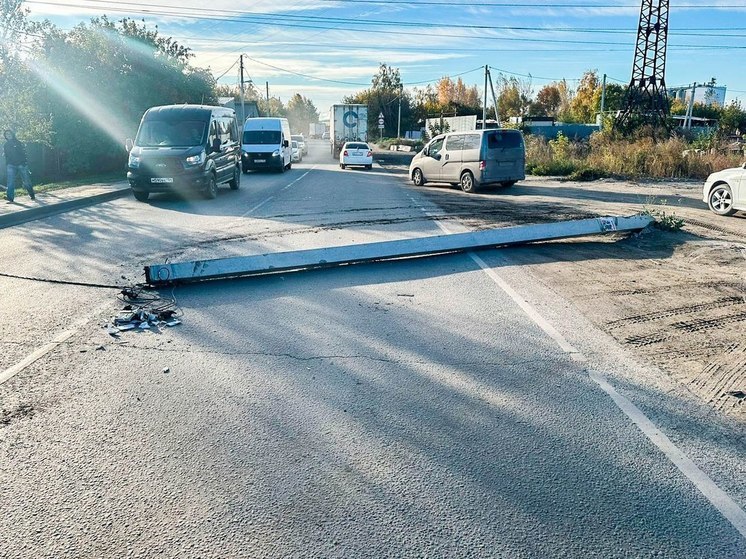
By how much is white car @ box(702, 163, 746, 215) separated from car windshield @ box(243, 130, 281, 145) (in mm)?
19976

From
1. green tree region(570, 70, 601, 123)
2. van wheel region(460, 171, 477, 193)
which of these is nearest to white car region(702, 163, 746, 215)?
van wheel region(460, 171, 477, 193)

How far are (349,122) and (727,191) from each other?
3125 centimetres

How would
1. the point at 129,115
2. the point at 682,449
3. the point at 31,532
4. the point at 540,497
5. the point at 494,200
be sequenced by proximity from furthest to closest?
the point at 129,115, the point at 494,200, the point at 682,449, the point at 540,497, the point at 31,532

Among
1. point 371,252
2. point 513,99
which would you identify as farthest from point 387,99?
point 371,252

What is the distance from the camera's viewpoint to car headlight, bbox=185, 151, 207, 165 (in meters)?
16.0

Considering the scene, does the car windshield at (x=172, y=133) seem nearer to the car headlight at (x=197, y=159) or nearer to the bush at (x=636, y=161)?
the car headlight at (x=197, y=159)

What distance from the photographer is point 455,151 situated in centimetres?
1983

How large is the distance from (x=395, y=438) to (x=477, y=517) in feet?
2.86

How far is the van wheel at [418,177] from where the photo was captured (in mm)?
22016

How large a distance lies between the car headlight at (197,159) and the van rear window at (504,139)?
335 inches

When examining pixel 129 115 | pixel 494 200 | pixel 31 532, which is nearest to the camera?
pixel 31 532

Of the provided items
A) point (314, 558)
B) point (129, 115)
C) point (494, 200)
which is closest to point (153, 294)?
point (314, 558)

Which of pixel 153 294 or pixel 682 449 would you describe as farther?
pixel 153 294

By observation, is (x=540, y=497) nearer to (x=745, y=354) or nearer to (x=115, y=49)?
(x=745, y=354)
